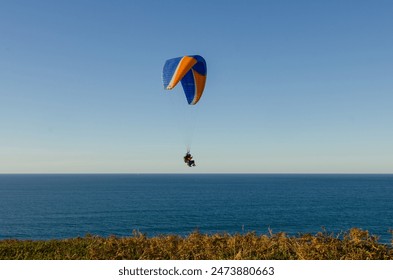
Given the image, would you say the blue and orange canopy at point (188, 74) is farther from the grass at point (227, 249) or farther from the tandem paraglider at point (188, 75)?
the grass at point (227, 249)

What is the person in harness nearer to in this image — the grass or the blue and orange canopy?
the blue and orange canopy

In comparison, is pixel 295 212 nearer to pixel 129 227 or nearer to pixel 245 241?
pixel 129 227

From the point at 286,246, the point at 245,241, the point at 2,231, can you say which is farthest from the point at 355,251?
the point at 2,231

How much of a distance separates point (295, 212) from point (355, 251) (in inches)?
3999

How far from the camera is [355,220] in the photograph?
93000 millimetres

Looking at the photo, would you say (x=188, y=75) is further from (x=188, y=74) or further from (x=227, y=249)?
(x=227, y=249)

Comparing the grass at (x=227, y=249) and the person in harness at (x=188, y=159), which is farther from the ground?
the person in harness at (x=188, y=159)

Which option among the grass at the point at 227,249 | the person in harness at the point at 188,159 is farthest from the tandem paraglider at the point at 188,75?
the grass at the point at 227,249

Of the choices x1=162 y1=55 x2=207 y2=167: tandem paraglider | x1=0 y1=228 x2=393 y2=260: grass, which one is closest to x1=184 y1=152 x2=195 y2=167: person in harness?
x1=162 y1=55 x2=207 y2=167: tandem paraglider

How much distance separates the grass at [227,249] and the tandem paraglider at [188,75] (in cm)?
1073

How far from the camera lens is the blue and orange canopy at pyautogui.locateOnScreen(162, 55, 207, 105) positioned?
22562mm

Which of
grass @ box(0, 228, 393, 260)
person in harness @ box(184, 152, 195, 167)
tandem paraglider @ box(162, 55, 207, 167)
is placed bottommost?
grass @ box(0, 228, 393, 260)

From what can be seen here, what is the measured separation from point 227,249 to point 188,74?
1681 centimetres

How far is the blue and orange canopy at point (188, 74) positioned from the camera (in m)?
22.6
